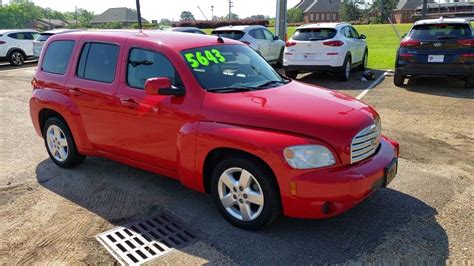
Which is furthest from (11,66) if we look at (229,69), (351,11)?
(351,11)

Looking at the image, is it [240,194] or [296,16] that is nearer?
[240,194]

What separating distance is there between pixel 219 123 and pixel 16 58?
62.8 feet

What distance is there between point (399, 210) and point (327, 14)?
12263 centimetres

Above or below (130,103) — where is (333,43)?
above

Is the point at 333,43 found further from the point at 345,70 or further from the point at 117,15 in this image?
the point at 117,15

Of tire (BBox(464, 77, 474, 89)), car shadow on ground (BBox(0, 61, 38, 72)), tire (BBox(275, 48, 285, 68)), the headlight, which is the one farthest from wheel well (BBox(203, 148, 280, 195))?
car shadow on ground (BBox(0, 61, 38, 72))

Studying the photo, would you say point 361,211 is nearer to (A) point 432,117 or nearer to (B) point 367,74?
(A) point 432,117

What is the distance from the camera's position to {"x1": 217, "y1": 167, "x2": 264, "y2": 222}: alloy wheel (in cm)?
363

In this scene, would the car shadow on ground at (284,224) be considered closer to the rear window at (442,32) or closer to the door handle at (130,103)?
the door handle at (130,103)

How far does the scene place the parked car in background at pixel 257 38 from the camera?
14.0m

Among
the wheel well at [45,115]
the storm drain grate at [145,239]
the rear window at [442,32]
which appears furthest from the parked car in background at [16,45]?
the storm drain grate at [145,239]

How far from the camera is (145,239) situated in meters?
3.72

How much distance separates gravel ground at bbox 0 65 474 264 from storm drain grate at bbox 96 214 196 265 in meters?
0.09

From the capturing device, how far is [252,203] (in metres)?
3.70
